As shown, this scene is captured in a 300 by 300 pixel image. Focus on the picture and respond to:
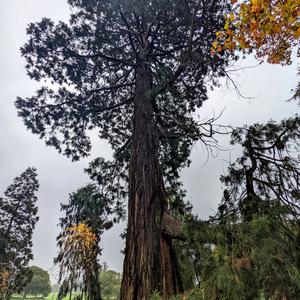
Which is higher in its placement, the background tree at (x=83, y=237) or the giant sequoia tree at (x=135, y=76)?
the giant sequoia tree at (x=135, y=76)

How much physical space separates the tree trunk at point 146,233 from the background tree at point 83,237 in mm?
2050

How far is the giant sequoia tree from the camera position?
4355mm

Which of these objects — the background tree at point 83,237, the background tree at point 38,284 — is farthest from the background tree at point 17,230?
the background tree at point 38,284

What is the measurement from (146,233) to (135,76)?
3.77 metres

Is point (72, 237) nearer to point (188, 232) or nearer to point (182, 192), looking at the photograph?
point (182, 192)

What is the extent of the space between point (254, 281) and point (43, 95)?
18.3 ft

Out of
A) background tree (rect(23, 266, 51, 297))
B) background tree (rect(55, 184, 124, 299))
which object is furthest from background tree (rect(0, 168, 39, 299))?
background tree (rect(23, 266, 51, 297))

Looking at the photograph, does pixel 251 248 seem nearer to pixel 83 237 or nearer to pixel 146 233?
pixel 146 233

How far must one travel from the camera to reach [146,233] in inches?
127

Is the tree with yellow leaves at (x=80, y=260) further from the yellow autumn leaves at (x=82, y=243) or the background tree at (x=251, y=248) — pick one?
the background tree at (x=251, y=248)

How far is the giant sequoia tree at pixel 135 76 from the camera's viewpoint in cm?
436

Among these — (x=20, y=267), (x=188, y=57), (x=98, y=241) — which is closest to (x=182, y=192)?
(x=98, y=241)

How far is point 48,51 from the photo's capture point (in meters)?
6.00

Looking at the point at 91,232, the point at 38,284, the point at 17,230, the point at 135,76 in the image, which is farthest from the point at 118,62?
the point at 38,284
